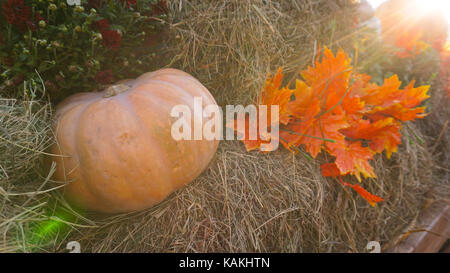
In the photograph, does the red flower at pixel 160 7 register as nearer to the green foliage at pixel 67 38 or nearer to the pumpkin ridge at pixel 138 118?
the green foliage at pixel 67 38

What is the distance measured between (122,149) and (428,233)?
1.54 metres

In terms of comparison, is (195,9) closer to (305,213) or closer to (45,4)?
(45,4)

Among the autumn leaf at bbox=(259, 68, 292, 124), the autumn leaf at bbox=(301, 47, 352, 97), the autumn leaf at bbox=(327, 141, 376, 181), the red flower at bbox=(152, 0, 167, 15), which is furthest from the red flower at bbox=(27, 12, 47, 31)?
the autumn leaf at bbox=(327, 141, 376, 181)

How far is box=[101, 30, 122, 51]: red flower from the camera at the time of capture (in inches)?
31.0

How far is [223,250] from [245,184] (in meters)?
0.24

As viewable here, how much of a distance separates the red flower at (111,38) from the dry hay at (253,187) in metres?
0.24

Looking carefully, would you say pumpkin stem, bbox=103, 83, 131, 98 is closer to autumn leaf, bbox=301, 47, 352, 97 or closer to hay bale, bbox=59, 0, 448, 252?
hay bale, bbox=59, 0, 448, 252

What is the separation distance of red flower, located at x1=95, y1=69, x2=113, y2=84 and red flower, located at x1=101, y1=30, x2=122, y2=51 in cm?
9

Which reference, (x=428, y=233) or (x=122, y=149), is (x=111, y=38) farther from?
(x=428, y=233)

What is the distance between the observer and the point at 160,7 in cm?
93

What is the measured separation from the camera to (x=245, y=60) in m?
1.08

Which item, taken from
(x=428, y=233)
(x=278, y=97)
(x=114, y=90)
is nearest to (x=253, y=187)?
(x=278, y=97)

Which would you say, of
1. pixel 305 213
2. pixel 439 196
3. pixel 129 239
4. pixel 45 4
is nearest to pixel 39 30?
pixel 45 4

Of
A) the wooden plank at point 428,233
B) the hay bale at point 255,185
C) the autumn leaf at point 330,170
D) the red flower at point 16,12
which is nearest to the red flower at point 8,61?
the red flower at point 16,12
